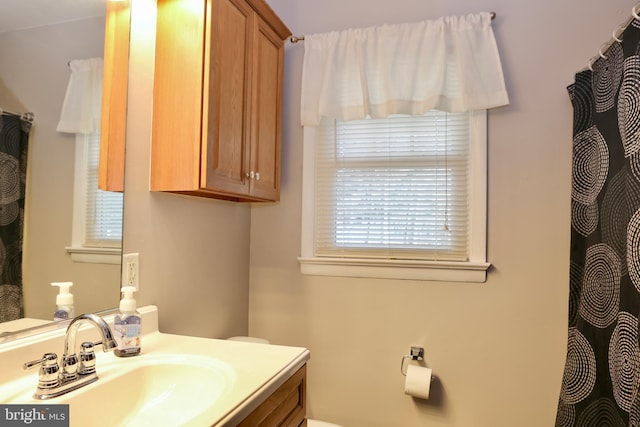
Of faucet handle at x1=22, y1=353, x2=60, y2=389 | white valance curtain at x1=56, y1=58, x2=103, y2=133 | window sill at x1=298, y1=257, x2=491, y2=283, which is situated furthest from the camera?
window sill at x1=298, y1=257, x2=491, y2=283

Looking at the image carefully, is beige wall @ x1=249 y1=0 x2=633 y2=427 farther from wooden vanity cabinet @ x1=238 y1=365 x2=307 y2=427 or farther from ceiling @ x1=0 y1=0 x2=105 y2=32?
ceiling @ x1=0 y1=0 x2=105 y2=32

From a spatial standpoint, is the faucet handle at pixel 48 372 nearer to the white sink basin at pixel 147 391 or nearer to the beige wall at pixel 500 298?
the white sink basin at pixel 147 391

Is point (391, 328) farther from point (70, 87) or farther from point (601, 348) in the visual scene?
point (70, 87)

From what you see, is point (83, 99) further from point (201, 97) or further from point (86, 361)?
point (86, 361)

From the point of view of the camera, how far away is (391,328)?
6.33 ft

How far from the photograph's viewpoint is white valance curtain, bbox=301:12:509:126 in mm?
1776

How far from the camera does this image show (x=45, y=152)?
3.32 feet

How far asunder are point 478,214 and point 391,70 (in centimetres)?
79

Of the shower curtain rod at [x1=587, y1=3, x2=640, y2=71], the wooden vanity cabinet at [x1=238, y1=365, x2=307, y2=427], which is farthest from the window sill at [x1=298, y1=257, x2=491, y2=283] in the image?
the shower curtain rod at [x1=587, y1=3, x2=640, y2=71]

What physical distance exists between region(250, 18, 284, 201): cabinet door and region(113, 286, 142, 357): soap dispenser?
687mm

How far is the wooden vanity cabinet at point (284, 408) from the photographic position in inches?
37.3

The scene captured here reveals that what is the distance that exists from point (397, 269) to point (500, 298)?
479 millimetres

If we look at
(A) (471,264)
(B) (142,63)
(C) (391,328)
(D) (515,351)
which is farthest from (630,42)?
(B) (142,63)

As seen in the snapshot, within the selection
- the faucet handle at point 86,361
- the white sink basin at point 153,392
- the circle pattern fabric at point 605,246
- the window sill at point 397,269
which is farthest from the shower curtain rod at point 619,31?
the faucet handle at point 86,361
